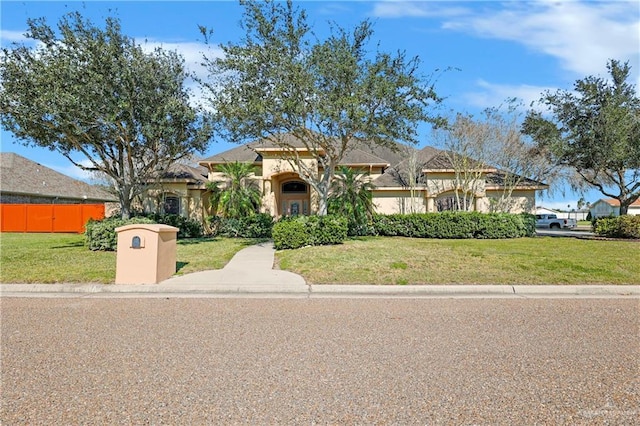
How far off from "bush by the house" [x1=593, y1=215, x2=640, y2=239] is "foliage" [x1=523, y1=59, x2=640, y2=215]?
1397 millimetres

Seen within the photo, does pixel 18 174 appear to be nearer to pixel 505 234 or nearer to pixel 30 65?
pixel 30 65

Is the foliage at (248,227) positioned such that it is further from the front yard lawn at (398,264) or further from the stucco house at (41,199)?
the stucco house at (41,199)

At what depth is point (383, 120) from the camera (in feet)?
46.3

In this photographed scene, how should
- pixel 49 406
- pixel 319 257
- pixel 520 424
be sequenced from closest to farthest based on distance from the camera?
pixel 520 424, pixel 49 406, pixel 319 257

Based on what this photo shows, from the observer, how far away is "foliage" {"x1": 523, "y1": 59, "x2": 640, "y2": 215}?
17.1 meters

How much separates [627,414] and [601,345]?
2.01 meters

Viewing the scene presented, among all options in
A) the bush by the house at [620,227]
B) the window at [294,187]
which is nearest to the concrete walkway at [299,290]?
the bush by the house at [620,227]

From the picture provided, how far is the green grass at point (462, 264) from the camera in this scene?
9.61 meters

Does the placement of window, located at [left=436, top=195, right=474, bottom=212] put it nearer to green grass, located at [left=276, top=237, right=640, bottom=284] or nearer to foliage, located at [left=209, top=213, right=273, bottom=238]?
green grass, located at [left=276, top=237, right=640, bottom=284]

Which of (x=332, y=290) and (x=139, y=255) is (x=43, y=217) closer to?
(x=139, y=255)

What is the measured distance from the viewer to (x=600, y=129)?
57.3ft

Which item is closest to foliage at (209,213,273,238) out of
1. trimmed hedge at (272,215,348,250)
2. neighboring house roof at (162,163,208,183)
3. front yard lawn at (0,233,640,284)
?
neighboring house roof at (162,163,208,183)

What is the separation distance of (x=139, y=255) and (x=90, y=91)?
712 centimetres

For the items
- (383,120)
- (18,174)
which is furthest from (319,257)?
(18,174)
